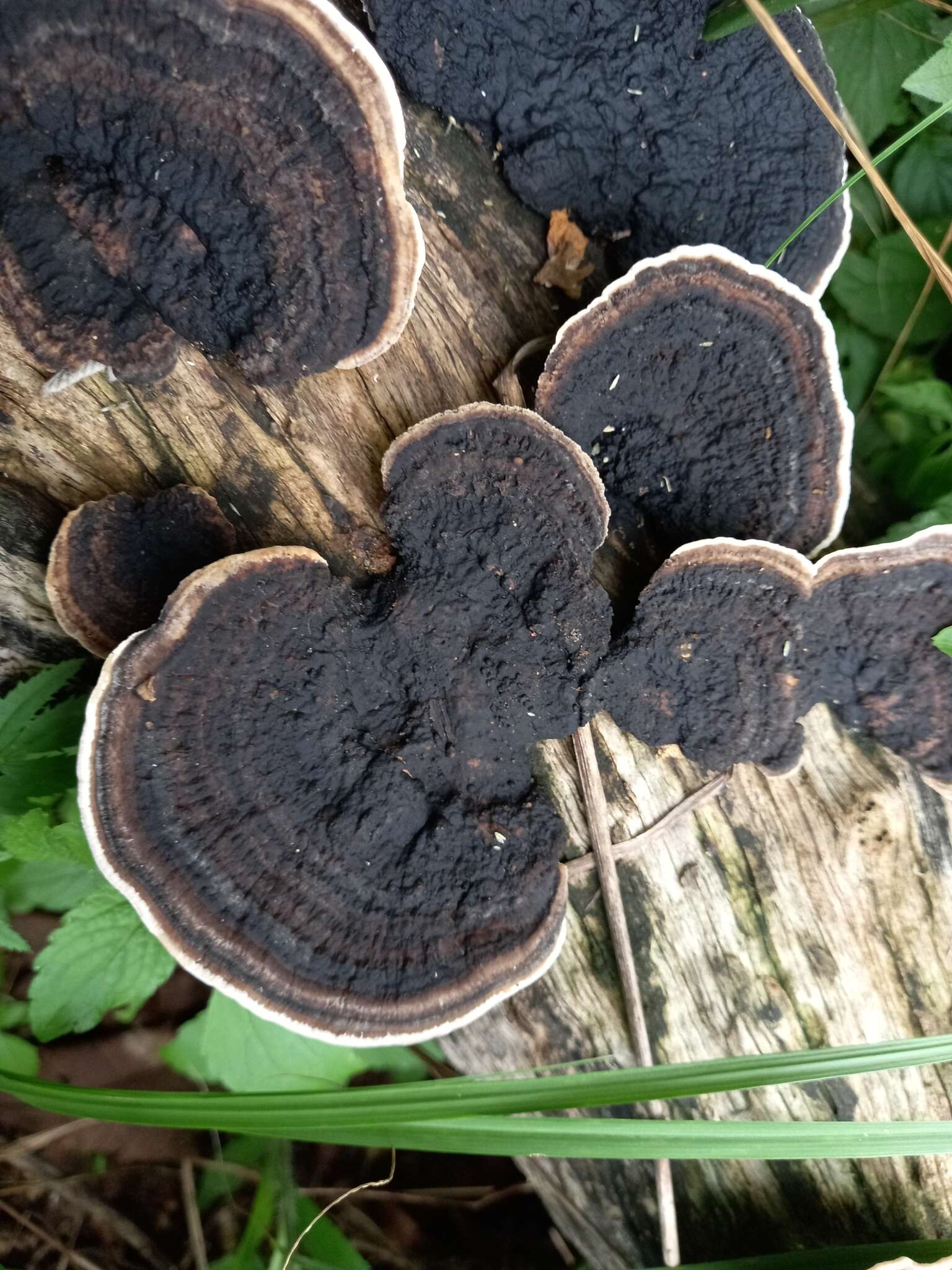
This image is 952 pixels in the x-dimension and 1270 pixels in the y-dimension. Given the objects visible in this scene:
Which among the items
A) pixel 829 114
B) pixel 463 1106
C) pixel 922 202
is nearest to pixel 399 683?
pixel 463 1106

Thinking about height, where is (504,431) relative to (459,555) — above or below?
above

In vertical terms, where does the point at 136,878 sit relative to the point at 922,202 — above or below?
above

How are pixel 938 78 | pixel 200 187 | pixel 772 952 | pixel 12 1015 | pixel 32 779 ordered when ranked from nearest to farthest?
pixel 200 187 → pixel 938 78 → pixel 32 779 → pixel 772 952 → pixel 12 1015

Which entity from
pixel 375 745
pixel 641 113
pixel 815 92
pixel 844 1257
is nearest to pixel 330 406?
pixel 375 745

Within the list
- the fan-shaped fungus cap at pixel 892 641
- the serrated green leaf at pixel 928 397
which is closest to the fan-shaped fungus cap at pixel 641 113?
the serrated green leaf at pixel 928 397

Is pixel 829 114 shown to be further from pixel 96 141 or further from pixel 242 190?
pixel 96 141

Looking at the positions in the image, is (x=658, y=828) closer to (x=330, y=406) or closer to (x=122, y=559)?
(x=330, y=406)

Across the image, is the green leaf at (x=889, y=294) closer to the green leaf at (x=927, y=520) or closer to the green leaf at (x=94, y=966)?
the green leaf at (x=927, y=520)
